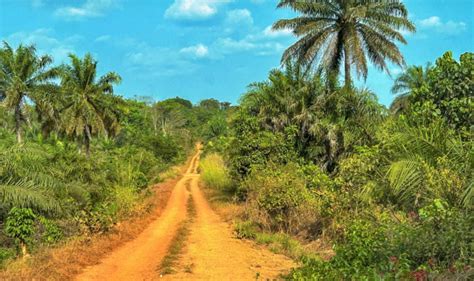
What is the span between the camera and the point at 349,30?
73.5 feet

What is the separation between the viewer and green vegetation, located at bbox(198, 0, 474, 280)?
22.5 feet

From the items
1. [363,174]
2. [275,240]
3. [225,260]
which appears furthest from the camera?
[275,240]

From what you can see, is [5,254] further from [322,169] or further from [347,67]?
[347,67]

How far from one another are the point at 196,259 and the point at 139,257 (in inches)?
57.9

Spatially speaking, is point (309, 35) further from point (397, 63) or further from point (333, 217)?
point (333, 217)

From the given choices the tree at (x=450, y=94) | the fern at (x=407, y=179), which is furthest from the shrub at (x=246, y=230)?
the fern at (x=407, y=179)

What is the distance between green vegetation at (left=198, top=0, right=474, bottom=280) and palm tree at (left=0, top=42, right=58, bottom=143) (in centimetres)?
1385

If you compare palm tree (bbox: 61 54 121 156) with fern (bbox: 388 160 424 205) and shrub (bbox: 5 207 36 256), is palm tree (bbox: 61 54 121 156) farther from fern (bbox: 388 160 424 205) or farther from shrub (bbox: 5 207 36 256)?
fern (bbox: 388 160 424 205)

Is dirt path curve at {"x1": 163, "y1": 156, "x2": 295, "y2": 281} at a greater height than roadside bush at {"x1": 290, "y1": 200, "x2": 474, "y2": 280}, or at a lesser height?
lesser

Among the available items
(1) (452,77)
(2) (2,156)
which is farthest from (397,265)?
(2) (2,156)

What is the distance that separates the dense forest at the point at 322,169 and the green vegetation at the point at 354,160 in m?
0.04

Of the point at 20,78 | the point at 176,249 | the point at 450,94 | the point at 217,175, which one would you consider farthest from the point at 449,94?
the point at 20,78

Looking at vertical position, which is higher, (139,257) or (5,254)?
(5,254)

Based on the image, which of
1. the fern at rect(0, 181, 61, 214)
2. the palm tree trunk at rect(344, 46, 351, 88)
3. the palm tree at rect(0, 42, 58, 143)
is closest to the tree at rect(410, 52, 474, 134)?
the fern at rect(0, 181, 61, 214)
